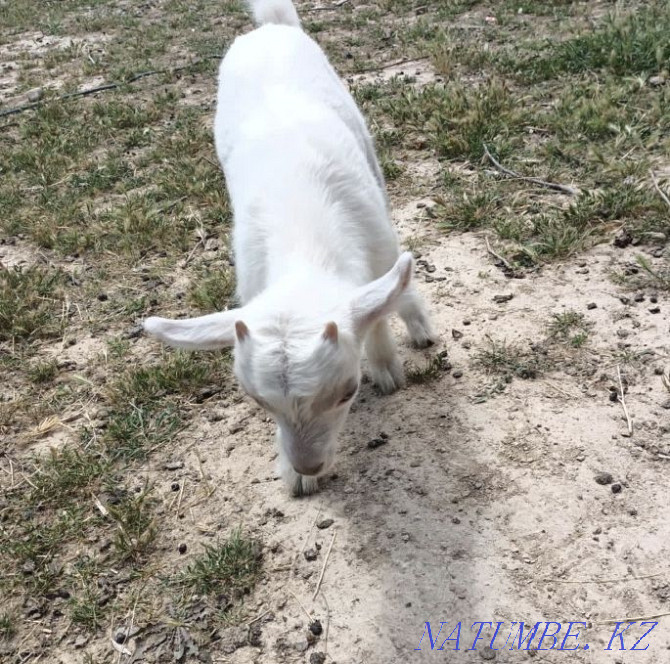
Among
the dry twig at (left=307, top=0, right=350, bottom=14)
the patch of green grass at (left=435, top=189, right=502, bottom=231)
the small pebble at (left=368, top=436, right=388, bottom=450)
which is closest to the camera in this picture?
the small pebble at (left=368, top=436, right=388, bottom=450)

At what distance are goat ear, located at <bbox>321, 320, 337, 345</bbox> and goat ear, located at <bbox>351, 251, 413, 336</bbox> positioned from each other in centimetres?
19

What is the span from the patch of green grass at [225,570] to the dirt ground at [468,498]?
0.24 feet

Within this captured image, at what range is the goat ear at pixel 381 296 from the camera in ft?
7.51

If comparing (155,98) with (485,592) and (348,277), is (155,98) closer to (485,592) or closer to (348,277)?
(348,277)

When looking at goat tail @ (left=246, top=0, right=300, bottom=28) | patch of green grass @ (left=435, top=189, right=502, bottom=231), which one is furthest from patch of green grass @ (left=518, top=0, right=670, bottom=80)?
goat tail @ (left=246, top=0, right=300, bottom=28)

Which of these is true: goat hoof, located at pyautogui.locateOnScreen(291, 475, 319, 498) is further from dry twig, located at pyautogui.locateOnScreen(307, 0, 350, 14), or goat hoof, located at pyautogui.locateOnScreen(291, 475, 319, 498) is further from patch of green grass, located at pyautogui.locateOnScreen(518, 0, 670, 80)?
dry twig, located at pyautogui.locateOnScreen(307, 0, 350, 14)

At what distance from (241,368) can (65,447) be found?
68.3 inches

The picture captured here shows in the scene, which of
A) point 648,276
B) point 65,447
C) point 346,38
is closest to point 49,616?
point 65,447

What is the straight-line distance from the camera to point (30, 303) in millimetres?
4684

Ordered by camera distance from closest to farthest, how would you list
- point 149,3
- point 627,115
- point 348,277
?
point 348,277 → point 627,115 → point 149,3

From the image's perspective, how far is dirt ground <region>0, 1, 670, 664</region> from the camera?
2.56 metres

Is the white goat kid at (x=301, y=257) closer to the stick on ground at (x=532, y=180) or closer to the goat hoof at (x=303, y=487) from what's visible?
the goat hoof at (x=303, y=487)

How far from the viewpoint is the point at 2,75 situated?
9797 mm

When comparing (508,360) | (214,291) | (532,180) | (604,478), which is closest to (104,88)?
(214,291)
